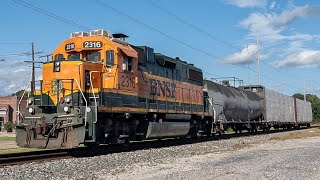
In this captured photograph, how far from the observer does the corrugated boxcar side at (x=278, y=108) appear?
115 feet

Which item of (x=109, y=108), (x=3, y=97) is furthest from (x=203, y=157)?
(x=3, y=97)

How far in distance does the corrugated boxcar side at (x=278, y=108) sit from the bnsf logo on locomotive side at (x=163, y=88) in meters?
17.5

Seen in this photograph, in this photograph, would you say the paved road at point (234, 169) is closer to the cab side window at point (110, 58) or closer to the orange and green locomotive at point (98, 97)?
the orange and green locomotive at point (98, 97)

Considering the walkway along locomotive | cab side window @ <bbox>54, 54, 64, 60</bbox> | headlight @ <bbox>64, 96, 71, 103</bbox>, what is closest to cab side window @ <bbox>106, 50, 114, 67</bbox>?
the walkway along locomotive

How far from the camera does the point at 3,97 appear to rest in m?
66.1

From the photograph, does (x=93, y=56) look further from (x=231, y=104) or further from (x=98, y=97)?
(x=231, y=104)

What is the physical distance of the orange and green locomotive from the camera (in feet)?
41.6

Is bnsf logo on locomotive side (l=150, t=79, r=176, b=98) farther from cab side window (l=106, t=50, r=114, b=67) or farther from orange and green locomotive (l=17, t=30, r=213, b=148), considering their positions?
cab side window (l=106, t=50, r=114, b=67)

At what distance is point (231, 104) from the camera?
1073 inches

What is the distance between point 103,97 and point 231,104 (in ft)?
51.0

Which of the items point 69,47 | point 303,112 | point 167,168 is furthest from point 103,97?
point 303,112

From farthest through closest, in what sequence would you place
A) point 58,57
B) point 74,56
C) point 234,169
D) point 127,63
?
point 58,57 → point 127,63 → point 74,56 → point 234,169

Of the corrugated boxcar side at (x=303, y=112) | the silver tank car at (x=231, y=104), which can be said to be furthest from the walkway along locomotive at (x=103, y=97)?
the corrugated boxcar side at (x=303, y=112)

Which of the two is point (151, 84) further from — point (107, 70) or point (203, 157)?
point (203, 157)
